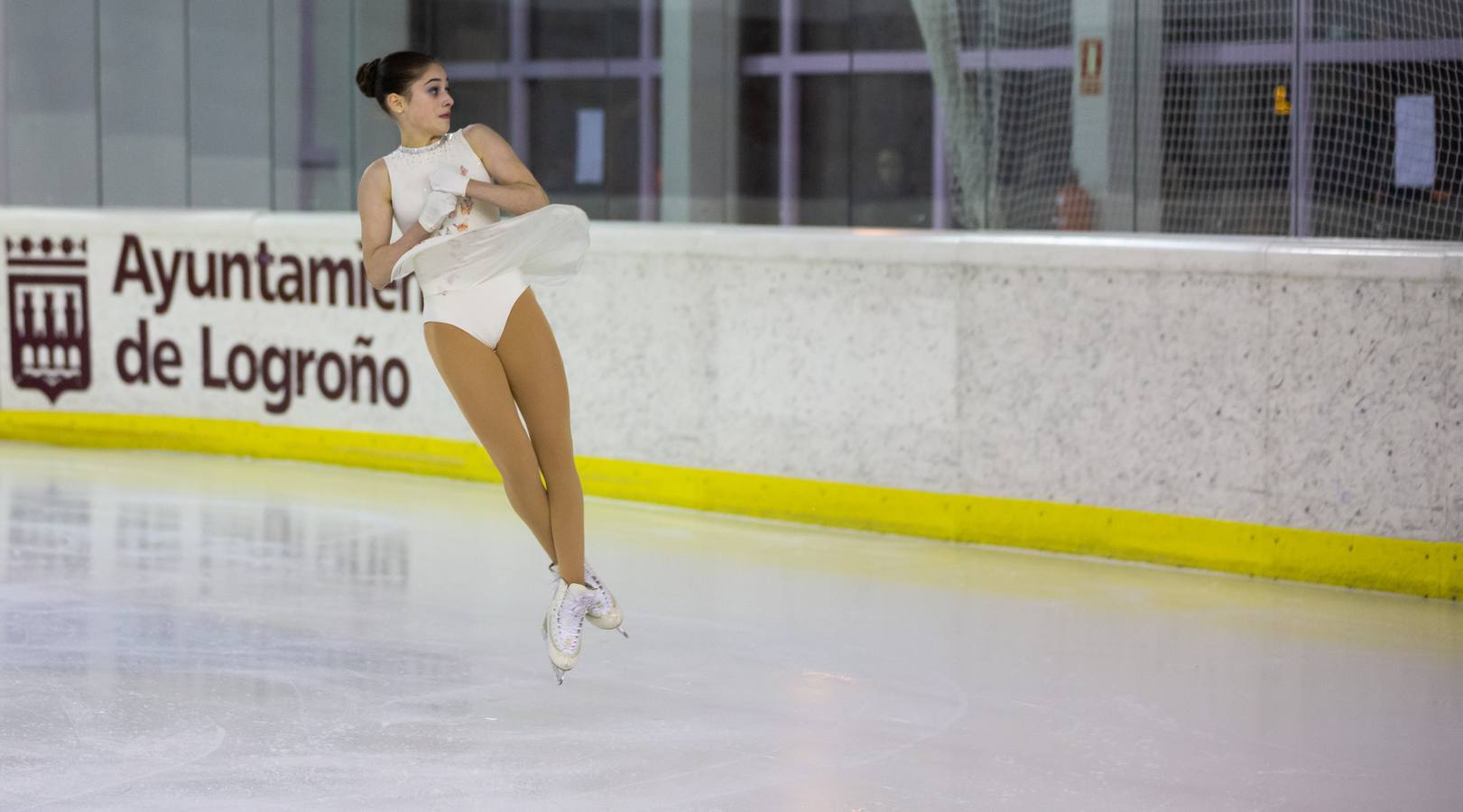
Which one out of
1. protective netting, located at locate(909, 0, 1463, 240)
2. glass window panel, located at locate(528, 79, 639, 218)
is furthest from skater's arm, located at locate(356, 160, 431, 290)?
glass window panel, located at locate(528, 79, 639, 218)

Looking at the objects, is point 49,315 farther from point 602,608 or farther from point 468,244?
point 602,608

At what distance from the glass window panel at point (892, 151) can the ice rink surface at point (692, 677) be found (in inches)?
89.8

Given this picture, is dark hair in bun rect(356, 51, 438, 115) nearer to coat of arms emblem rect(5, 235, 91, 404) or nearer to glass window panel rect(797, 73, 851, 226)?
glass window panel rect(797, 73, 851, 226)

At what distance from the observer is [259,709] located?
4492 mm

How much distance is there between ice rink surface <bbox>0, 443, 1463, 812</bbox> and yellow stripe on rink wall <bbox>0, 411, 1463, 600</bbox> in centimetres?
10

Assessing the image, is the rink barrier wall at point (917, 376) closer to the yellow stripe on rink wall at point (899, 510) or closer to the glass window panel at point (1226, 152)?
the yellow stripe on rink wall at point (899, 510)

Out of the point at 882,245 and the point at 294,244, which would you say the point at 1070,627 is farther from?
the point at 294,244

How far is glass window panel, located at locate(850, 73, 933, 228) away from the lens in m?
8.95

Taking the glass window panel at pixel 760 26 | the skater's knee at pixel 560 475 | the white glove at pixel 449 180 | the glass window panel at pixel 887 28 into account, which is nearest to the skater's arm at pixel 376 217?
the white glove at pixel 449 180

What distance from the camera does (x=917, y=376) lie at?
22.9 ft

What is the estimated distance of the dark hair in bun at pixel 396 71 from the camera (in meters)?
4.47

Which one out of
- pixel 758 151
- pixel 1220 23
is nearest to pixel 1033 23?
pixel 1220 23

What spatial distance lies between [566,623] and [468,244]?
0.96 meters

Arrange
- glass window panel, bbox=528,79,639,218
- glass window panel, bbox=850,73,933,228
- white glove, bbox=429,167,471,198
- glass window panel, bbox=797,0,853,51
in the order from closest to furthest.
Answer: white glove, bbox=429,167,471,198 < glass window panel, bbox=850,73,933,228 < glass window panel, bbox=528,79,639,218 < glass window panel, bbox=797,0,853,51
